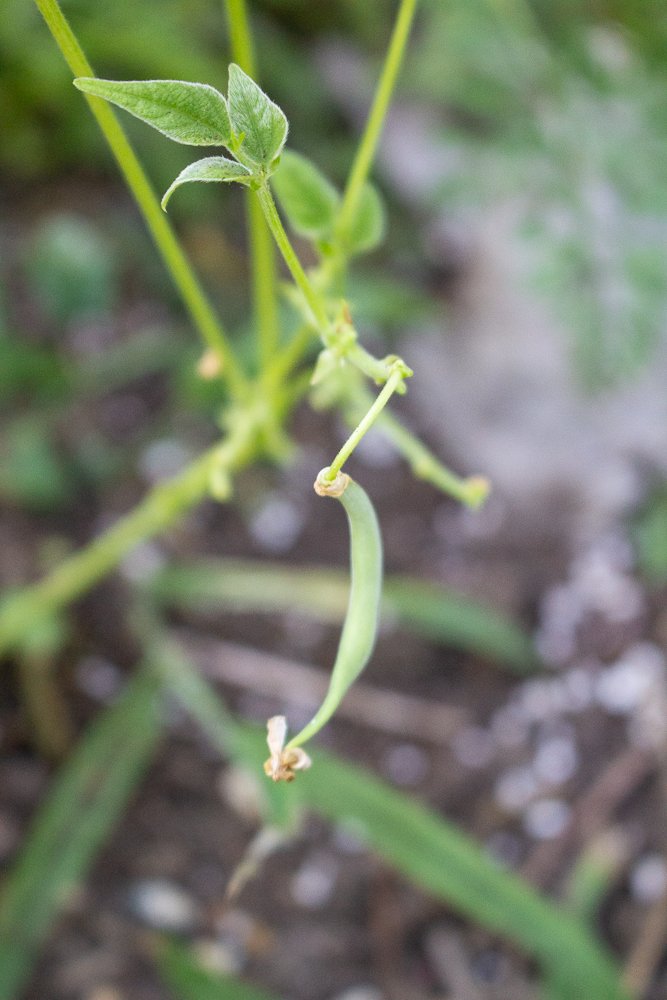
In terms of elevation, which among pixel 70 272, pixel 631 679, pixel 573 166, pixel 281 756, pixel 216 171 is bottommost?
pixel 281 756

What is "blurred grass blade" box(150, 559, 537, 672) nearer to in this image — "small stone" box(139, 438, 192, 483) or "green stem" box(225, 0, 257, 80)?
"small stone" box(139, 438, 192, 483)

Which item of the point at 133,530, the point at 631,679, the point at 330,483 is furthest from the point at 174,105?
the point at 631,679

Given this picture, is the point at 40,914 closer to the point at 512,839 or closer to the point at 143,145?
the point at 512,839

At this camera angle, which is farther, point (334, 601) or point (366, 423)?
point (334, 601)

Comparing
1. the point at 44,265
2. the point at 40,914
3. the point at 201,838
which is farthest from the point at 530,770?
the point at 44,265

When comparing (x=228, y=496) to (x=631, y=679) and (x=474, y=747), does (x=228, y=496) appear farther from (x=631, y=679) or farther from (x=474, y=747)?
(x=631, y=679)

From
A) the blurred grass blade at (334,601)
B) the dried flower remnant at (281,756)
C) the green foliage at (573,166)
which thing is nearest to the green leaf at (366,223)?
the dried flower remnant at (281,756)

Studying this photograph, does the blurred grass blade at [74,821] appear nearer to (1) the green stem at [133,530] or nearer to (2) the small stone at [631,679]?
(1) the green stem at [133,530]
